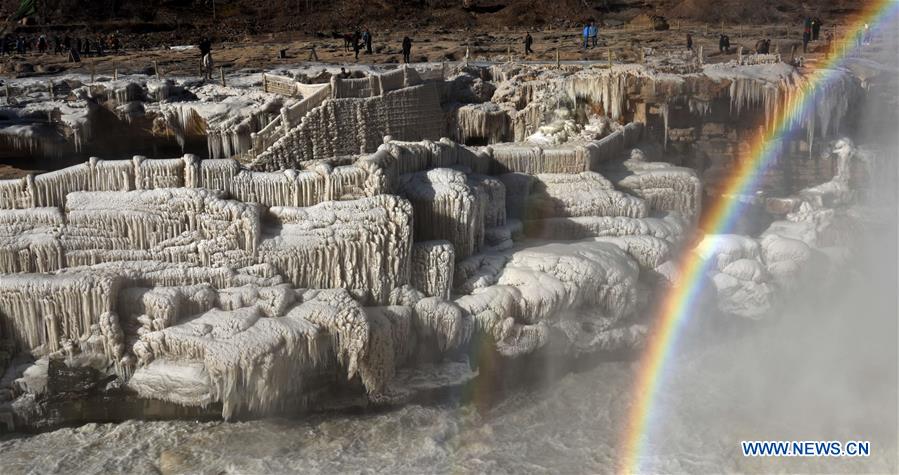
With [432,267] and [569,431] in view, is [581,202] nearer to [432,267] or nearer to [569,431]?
[432,267]

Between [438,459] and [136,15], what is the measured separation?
39.0m

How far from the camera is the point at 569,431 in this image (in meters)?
12.2

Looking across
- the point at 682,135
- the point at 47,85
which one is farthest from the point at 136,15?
the point at 682,135

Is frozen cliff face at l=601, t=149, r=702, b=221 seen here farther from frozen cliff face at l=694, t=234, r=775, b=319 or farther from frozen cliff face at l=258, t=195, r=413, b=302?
frozen cliff face at l=258, t=195, r=413, b=302

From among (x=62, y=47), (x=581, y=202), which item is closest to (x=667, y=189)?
(x=581, y=202)

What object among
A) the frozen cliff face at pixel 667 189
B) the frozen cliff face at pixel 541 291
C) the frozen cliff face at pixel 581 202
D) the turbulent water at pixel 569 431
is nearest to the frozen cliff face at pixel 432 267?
the frozen cliff face at pixel 541 291

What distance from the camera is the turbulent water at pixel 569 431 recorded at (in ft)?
36.9

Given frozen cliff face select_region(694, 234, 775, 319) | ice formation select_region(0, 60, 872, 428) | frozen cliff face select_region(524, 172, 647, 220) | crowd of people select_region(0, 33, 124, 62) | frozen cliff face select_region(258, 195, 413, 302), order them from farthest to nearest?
crowd of people select_region(0, 33, 124, 62), frozen cliff face select_region(524, 172, 647, 220), frozen cliff face select_region(694, 234, 775, 319), frozen cliff face select_region(258, 195, 413, 302), ice formation select_region(0, 60, 872, 428)

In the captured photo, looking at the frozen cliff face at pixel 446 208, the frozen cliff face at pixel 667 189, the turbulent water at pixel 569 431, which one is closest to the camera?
the turbulent water at pixel 569 431

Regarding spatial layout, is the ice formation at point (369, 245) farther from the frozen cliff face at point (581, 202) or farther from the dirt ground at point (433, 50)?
the dirt ground at point (433, 50)

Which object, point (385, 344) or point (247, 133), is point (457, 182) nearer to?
point (385, 344)

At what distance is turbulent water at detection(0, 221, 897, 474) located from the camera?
443 inches

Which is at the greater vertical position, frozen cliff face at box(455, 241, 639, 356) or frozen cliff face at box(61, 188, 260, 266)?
frozen cliff face at box(61, 188, 260, 266)

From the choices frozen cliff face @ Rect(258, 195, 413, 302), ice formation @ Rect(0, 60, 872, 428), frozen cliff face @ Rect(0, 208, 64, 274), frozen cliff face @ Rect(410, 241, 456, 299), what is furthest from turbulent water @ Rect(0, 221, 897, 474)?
frozen cliff face @ Rect(0, 208, 64, 274)
